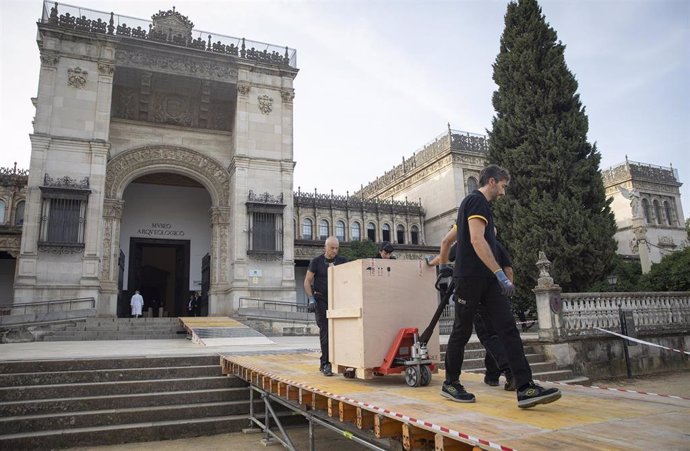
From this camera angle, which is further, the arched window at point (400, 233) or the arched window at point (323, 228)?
the arched window at point (400, 233)

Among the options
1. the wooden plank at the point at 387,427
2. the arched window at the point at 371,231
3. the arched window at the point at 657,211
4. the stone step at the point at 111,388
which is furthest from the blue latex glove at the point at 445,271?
the arched window at the point at 657,211

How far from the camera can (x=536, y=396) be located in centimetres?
332

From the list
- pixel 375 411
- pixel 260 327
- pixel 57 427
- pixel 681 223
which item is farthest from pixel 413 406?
pixel 681 223

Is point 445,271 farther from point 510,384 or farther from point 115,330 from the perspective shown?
point 115,330

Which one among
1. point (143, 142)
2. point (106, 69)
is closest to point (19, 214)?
point (143, 142)

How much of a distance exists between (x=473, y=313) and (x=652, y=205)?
45151 mm

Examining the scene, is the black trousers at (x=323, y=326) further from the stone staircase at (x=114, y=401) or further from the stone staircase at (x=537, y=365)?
the stone staircase at (x=537, y=365)

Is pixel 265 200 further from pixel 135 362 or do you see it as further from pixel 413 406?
pixel 413 406

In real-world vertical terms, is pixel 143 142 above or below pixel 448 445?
above

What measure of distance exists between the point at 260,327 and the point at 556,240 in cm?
1087

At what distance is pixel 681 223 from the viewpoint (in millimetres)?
41469

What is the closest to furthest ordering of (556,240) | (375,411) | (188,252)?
(375,411) → (556,240) → (188,252)

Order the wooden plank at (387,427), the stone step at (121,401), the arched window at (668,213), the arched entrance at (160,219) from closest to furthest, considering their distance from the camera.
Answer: the wooden plank at (387,427) < the stone step at (121,401) < the arched entrance at (160,219) < the arched window at (668,213)

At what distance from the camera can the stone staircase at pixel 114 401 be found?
631 centimetres
